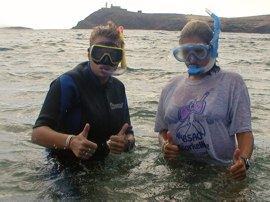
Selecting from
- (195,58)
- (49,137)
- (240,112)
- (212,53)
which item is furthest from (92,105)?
(240,112)

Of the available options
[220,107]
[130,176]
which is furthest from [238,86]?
[130,176]

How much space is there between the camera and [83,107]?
450 cm

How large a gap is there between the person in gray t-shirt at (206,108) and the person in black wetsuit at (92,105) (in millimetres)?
545

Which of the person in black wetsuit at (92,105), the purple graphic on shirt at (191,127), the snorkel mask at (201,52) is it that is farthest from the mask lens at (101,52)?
the purple graphic on shirt at (191,127)

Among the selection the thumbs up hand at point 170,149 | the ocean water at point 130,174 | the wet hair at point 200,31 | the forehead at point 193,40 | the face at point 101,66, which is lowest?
the ocean water at point 130,174

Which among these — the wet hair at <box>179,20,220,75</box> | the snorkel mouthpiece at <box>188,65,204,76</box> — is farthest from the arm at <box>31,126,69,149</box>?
the wet hair at <box>179,20,220,75</box>

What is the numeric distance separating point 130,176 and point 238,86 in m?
1.45

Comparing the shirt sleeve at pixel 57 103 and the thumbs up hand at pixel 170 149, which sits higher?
the shirt sleeve at pixel 57 103

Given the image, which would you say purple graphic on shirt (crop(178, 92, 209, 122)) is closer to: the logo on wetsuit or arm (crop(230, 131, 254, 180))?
arm (crop(230, 131, 254, 180))

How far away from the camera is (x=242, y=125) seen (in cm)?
423

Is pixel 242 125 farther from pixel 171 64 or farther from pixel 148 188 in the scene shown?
pixel 171 64

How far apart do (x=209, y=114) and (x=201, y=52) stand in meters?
0.59

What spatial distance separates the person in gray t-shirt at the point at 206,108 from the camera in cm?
429

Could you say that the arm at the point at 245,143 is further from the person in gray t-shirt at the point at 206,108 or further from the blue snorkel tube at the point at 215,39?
the blue snorkel tube at the point at 215,39
